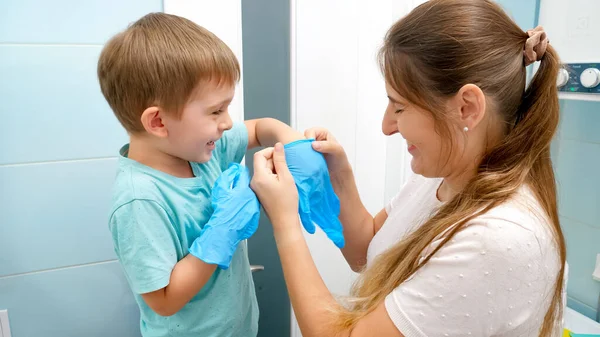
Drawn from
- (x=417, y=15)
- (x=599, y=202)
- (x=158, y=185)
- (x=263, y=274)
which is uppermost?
(x=417, y=15)

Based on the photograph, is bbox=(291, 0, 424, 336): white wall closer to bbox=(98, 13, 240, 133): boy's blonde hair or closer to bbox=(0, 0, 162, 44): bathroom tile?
bbox=(0, 0, 162, 44): bathroom tile

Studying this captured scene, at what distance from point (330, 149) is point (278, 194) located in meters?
0.18

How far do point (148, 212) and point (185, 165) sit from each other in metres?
0.15

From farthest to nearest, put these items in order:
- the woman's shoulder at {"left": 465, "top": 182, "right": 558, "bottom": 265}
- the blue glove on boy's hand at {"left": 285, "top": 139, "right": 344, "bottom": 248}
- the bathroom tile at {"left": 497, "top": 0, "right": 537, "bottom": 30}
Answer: the bathroom tile at {"left": 497, "top": 0, "right": 537, "bottom": 30}
the blue glove on boy's hand at {"left": 285, "top": 139, "right": 344, "bottom": 248}
the woman's shoulder at {"left": 465, "top": 182, "right": 558, "bottom": 265}

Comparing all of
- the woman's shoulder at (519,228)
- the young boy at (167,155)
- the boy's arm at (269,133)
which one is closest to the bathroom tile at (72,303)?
the young boy at (167,155)

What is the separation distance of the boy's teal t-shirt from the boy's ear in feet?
0.21

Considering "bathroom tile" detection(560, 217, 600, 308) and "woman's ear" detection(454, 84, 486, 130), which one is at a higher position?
"woman's ear" detection(454, 84, 486, 130)

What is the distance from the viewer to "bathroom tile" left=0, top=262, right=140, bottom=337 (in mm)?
1072

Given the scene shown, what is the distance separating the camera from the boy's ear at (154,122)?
69cm

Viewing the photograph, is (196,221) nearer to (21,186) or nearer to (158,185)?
(158,185)

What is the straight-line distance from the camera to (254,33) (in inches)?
45.8

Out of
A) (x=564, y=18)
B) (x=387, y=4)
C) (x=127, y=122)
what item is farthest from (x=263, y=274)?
(x=564, y=18)

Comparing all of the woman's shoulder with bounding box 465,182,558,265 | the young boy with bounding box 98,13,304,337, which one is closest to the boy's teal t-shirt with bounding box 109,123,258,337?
the young boy with bounding box 98,13,304,337

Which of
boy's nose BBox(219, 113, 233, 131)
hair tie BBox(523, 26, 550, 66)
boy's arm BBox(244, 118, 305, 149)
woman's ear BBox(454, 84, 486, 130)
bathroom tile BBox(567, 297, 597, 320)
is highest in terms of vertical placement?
hair tie BBox(523, 26, 550, 66)
